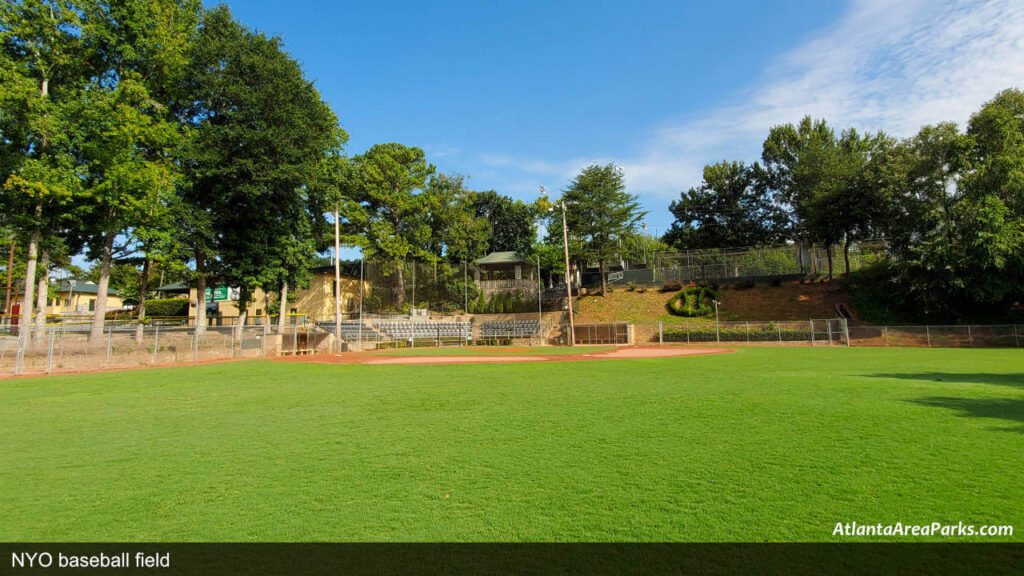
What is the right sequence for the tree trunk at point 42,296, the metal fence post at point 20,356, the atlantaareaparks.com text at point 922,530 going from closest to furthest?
the atlantaareaparks.com text at point 922,530, the metal fence post at point 20,356, the tree trunk at point 42,296

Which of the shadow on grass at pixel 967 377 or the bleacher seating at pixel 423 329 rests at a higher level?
the bleacher seating at pixel 423 329

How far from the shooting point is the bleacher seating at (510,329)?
40.6 m

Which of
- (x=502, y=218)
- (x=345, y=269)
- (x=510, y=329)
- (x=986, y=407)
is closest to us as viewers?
(x=986, y=407)

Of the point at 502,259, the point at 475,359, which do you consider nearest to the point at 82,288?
the point at 502,259

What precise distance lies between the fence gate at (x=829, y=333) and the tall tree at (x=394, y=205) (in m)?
33.4

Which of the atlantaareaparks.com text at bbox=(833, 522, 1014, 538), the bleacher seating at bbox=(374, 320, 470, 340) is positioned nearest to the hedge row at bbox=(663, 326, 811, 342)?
the bleacher seating at bbox=(374, 320, 470, 340)

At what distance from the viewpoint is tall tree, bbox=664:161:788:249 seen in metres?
60.1

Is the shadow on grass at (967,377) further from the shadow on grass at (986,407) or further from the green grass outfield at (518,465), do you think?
the shadow on grass at (986,407)

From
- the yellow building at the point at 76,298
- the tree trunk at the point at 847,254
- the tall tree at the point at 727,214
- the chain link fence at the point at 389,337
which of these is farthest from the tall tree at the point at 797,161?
the yellow building at the point at 76,298

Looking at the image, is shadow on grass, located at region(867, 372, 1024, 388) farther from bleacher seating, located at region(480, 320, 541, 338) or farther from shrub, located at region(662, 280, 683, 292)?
shrub, located at region(662, 280, 683, 292)

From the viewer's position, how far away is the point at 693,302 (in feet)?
141
